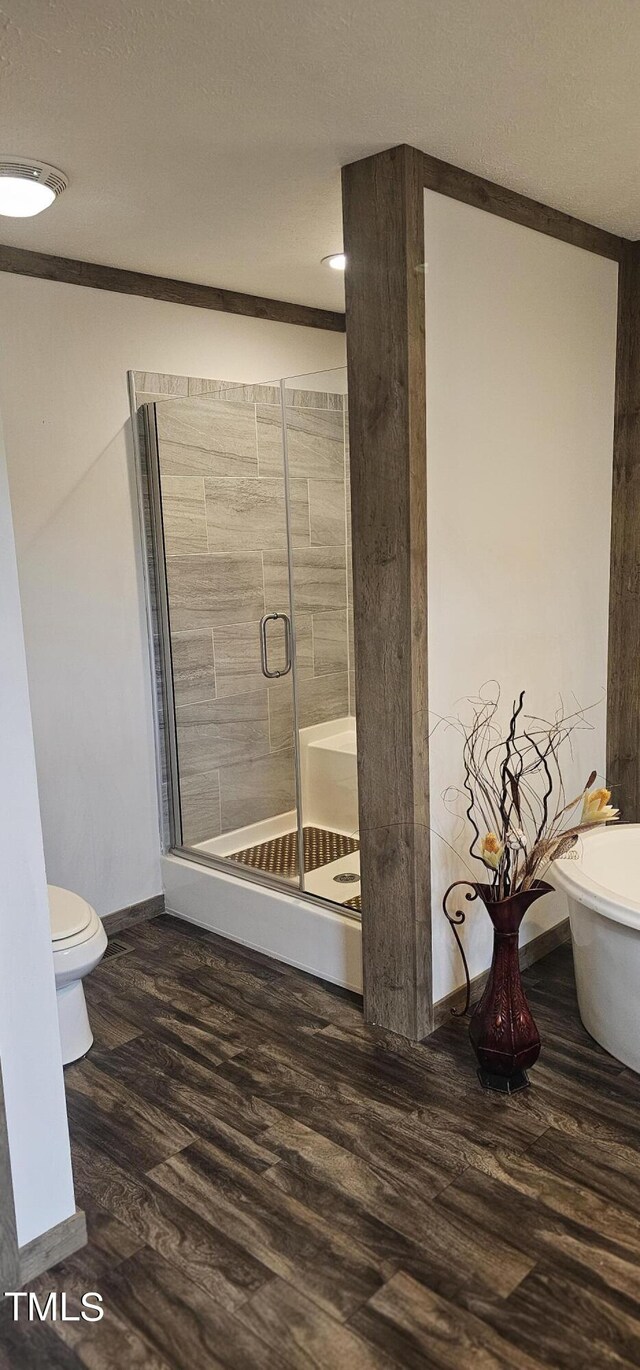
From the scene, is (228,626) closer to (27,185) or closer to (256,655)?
(256,655)

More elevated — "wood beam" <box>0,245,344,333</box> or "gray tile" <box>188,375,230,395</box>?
"wood beam" <box>0,245,344,333</box>

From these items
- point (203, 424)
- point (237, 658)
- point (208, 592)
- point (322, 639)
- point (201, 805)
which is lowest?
point (201, 805)

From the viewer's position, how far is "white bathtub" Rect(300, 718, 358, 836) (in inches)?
123

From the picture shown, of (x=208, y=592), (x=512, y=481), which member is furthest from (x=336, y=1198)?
(x=208, y=592)

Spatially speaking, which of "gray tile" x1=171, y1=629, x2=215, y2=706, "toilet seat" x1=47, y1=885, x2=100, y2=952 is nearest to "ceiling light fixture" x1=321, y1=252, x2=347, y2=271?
"gray tile" x1=171, y1=629, x2=215, y2=706

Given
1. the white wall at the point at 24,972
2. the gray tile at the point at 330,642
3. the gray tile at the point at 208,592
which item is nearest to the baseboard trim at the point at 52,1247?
the white wall at the point at 24,972

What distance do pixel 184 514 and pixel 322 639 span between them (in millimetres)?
802

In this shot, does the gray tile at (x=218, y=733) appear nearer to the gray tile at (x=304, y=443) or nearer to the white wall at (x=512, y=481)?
the gray tile at (x=304, y=443)

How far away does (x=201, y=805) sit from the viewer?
379 cm

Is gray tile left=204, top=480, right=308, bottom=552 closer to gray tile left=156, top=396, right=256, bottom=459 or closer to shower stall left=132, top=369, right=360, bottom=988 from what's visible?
shower stall left=132, top=369, right=360, bottom=988

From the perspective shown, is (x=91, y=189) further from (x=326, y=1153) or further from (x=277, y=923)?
(x=326, y=1153)

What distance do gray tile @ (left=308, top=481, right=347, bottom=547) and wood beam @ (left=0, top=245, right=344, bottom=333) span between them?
3.38 ft

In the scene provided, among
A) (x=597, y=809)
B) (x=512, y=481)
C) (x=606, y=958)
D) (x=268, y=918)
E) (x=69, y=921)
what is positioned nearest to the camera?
(x=597, y=809)

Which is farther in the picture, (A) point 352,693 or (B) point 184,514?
(B) point 184,514
